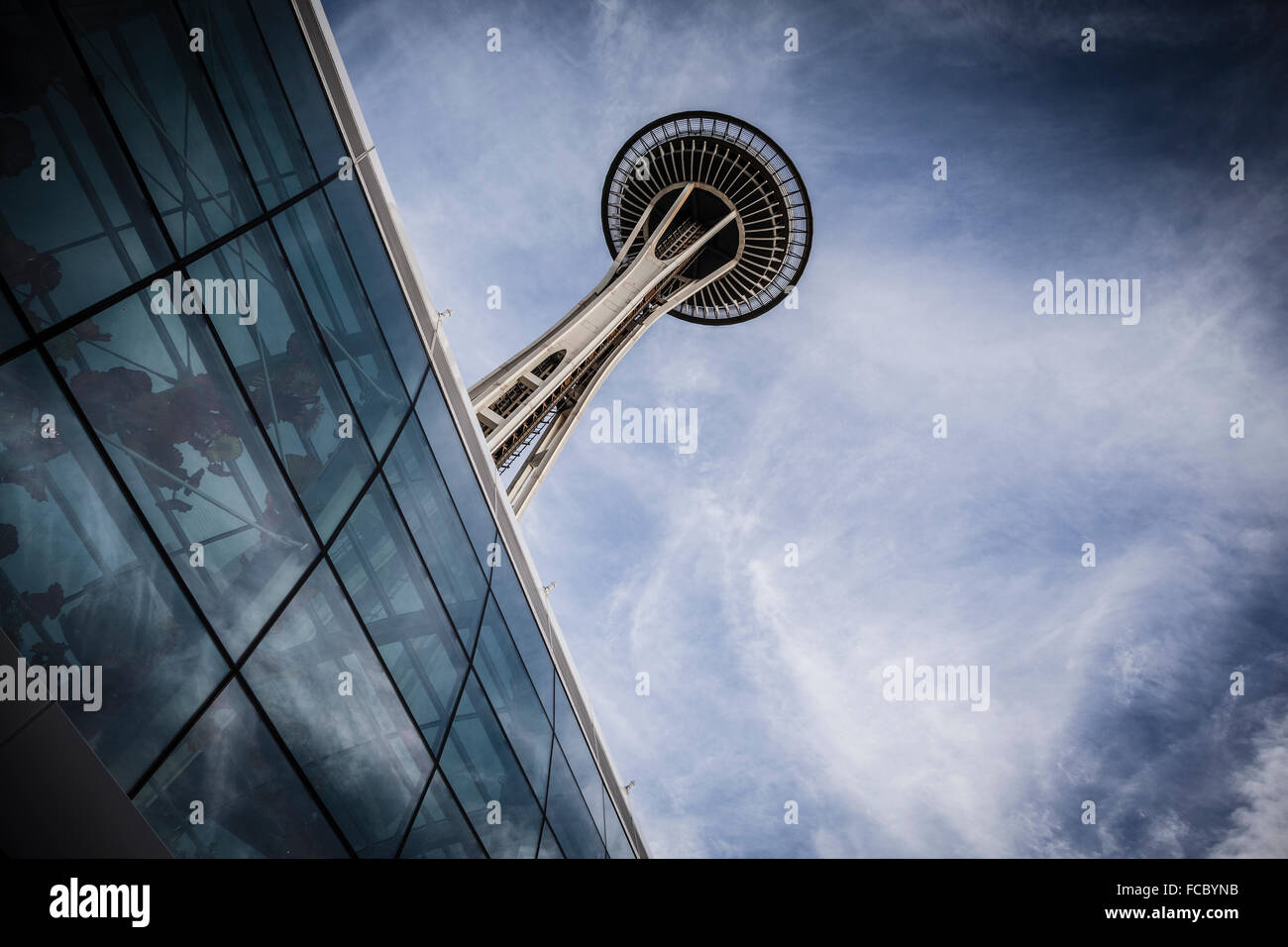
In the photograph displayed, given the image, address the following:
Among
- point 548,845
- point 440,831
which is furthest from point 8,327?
point 548,845

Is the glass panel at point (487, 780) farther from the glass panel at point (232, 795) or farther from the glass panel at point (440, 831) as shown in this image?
the glass panel at point (232, 795)

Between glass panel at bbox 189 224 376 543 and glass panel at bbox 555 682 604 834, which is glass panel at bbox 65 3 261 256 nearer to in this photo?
glass panel at bbox 189 224 376 543

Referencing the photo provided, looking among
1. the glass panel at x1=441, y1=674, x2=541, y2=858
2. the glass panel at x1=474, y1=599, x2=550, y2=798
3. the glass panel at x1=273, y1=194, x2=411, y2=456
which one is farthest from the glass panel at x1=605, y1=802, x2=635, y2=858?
the glass panel at x1=273, y1=194, x2=411, y2=456

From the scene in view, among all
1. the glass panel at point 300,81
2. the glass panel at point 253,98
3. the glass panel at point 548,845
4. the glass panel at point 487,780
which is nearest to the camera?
the glass panel at point 253,98

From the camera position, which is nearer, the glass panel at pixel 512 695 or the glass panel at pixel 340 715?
the glass panel at pixel 340 715

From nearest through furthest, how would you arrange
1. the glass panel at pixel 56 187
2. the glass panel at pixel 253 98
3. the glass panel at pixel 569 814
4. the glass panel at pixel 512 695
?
1. the glass panel at pixel 56 187
2. the glass panel at pixel 253 98
3. the glass panel at pixel 512 695
4. the glass panel at pixel 569 814

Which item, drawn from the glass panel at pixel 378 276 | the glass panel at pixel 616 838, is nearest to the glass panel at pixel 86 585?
the glass panel at pixel 378 276

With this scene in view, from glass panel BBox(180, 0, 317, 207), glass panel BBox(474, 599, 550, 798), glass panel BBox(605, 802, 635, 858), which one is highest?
glass panel BBox(180, 0, 317, 207)
